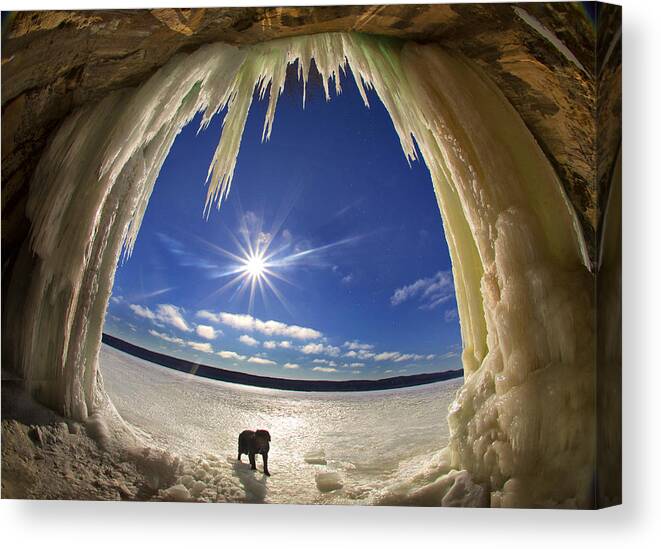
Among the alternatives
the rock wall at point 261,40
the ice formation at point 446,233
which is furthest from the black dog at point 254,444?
the rock wall at point 261,40

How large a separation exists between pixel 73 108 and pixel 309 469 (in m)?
1.61

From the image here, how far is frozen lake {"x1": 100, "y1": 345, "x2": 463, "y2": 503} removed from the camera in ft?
7.98

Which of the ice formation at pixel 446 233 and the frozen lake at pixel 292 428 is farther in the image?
the frozen lake at pixel 292 428

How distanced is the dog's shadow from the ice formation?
0.49 meters

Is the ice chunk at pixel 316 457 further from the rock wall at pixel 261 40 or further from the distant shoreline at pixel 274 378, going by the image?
the rock wall at pixel 261 40

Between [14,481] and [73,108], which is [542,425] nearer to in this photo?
[14,481]

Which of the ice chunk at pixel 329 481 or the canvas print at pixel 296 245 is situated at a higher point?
the canvas print at pixel 296 245

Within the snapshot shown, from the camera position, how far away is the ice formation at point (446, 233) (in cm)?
230

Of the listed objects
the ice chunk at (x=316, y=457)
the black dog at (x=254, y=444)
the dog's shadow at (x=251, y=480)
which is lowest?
the dog's shadow at (x=251, y=480)

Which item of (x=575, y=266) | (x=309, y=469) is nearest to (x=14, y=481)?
(x=309, y=469)

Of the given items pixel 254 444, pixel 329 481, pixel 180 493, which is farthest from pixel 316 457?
pixel 180 493

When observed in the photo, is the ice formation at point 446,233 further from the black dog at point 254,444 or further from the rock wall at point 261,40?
the black dog at point 254,444

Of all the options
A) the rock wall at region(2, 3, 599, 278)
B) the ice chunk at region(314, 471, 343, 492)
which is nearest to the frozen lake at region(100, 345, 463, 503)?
the ice chunk at region(314, 471, 343, 492)

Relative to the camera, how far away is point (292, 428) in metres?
2.47
